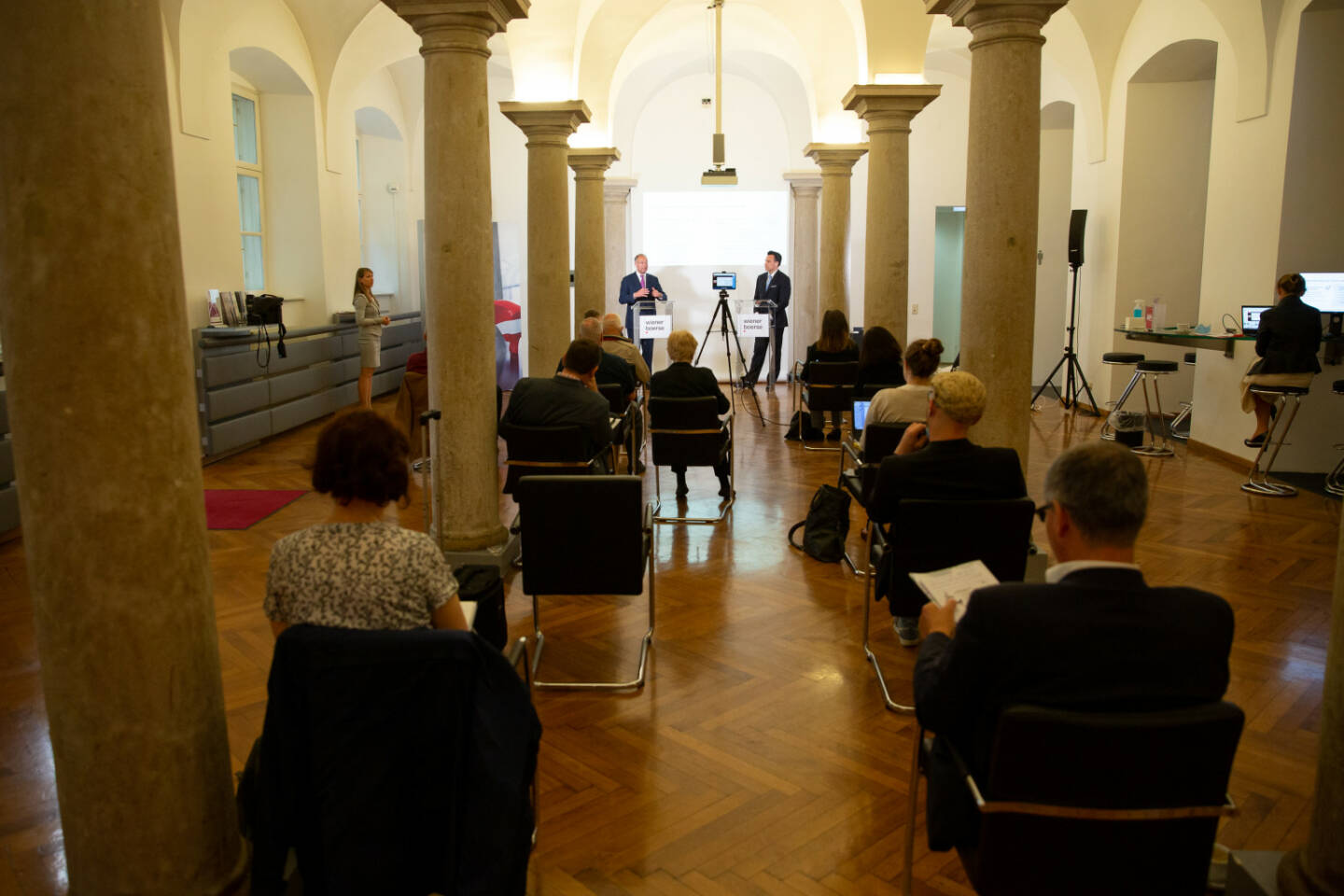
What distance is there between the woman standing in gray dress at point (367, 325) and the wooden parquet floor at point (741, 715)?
154 inches

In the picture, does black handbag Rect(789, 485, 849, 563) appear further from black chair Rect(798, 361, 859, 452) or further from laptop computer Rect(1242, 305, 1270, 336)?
laptop computer Rect(1242, 305, 1270, 336)

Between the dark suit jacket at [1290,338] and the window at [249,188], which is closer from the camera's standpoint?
the dark suit jacket at [1290,338]

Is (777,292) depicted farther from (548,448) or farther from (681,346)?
(548,448)

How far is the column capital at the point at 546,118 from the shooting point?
767 cm

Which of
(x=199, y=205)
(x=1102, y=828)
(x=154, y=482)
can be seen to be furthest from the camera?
(x=199, y=205)

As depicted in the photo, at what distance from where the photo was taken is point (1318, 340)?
6.97 meters

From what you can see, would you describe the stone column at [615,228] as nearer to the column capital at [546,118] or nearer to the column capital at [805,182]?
the column capital at [805,182]

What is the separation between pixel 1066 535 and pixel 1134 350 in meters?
10.0

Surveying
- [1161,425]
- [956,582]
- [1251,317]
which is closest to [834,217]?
[1161,425]

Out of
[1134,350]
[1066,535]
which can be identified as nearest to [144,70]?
[1066,535]

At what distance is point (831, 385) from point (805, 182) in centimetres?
647

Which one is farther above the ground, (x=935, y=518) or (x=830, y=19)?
(x=830, y=19)

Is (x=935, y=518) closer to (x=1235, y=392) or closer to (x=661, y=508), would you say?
(x=661, y=508)

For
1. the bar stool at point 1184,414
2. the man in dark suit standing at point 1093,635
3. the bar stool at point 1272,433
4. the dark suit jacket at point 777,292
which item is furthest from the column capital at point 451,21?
the dark suit jacket at point 777,292
